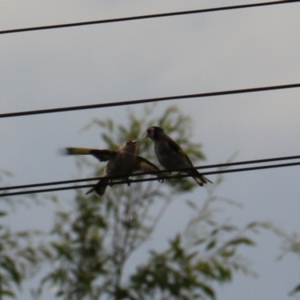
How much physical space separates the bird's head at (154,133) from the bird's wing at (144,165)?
0.35 meters

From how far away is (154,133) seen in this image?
11062mm

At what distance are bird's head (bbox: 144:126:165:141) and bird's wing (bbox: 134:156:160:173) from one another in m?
0.35

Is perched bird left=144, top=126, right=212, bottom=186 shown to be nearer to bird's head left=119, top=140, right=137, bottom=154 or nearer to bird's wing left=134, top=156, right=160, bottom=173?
bird's wing left=134, top=156, right=160, bottom=173

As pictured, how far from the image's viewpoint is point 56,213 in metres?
11.2

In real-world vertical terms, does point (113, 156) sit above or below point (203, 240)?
above

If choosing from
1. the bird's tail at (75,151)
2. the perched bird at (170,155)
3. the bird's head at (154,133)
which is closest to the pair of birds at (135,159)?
the perched bird at (170,155)

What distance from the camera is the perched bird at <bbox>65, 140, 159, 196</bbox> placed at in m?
10.3

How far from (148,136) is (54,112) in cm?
376

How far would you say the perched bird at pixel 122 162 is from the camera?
10.3m

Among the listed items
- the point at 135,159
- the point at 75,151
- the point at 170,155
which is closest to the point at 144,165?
the point at 135,159

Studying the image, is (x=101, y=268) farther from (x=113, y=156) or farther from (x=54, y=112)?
(x=54, y=112)

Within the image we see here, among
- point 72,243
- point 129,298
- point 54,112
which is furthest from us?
point 72,243

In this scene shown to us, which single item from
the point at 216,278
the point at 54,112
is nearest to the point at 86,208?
the point at 216,278

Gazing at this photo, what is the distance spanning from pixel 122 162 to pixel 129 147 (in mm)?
323
